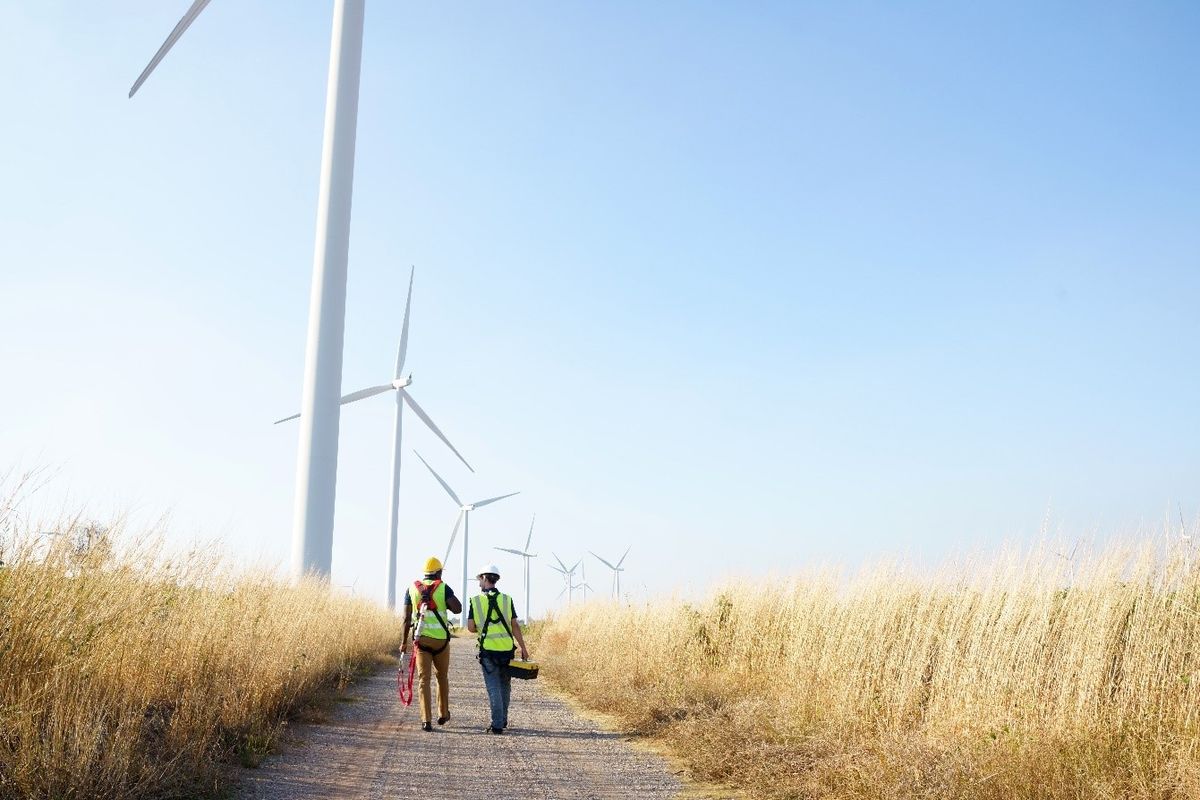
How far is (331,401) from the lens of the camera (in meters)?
23.6

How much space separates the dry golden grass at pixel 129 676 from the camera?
20.4ft

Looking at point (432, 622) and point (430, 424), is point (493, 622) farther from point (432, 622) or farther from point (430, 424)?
point (430, 424)

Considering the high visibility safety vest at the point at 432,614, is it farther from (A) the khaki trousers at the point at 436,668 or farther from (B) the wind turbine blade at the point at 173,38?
(B) the wind turbine blade at the point at 173,38

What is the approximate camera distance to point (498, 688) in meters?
12.1

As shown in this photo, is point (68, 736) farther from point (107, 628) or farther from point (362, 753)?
point (362, 753)

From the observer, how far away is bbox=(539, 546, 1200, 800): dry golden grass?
22.8 ft

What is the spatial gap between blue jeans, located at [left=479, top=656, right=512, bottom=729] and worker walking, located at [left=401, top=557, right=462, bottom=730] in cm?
68

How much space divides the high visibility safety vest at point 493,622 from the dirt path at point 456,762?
1.18 m

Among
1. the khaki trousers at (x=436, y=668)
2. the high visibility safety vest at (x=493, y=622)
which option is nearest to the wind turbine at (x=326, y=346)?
the khaki trousers at (x=436, y=668)

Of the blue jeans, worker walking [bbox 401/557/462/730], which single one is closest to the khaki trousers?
worker walking [bbox 401/557/462/730]

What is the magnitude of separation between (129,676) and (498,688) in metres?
4.83

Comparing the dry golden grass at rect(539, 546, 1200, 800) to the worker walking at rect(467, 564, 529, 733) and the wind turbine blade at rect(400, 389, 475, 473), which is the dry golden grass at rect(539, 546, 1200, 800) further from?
the wind turbine blade at rect(400, 389, 475, 473)

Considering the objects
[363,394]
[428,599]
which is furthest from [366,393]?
[428,599]

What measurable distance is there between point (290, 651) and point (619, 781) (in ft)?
21.1
